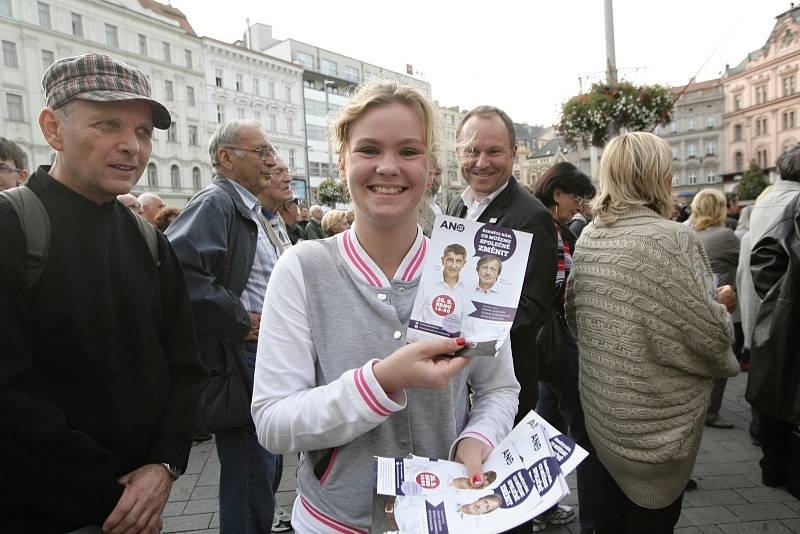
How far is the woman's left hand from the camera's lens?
1256 millimetres

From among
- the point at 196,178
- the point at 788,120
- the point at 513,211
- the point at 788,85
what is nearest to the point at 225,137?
the point at 513,211

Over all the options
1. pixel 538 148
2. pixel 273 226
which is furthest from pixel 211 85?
pixel 538 148

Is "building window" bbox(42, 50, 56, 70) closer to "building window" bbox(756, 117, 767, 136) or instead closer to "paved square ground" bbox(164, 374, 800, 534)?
"paved square ground" bbox(164, 374, 800, 534)

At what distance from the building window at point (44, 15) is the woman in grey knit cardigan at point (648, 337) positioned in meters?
43.2

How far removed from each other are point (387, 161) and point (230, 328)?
5.04ft

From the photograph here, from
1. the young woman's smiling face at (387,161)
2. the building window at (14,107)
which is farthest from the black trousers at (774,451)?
the building window at (14,107)

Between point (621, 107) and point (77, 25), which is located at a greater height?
point (77, 25)

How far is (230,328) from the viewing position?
8.31ft

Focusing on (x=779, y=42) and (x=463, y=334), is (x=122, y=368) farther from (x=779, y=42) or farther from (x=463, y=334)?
(x=779, y=42)

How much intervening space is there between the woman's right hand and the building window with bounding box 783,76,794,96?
68.0m

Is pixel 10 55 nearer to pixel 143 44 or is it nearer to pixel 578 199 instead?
pixel 143 44

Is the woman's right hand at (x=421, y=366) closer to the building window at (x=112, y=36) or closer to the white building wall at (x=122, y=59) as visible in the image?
the white building wall at (x=122, y=59)

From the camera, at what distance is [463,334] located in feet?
3.93

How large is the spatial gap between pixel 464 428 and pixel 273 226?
7.82 ft
